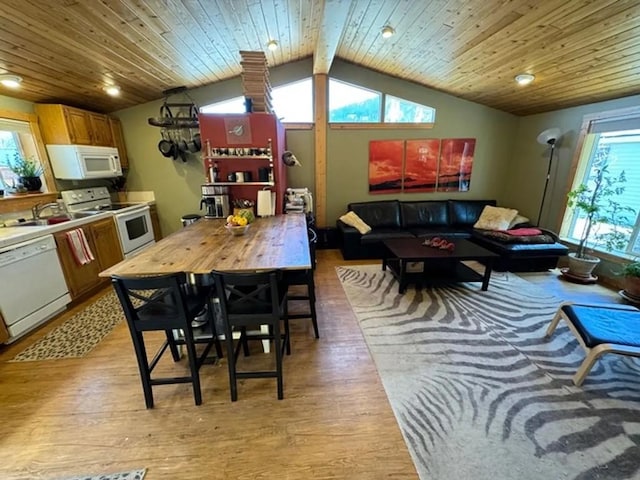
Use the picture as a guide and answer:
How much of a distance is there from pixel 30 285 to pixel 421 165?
5.70 metres

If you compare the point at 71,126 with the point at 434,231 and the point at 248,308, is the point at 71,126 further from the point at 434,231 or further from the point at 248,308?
the point at 434,231

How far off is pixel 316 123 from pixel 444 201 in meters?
2.81

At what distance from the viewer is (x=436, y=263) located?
3.71 m

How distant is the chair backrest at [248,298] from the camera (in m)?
1.67

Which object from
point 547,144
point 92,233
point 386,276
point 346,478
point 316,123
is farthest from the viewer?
point 316,123

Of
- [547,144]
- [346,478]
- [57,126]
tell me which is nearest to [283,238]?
[346,478]

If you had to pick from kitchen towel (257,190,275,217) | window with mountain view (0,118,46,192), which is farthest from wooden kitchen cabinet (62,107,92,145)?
kitchen towel (257,190,275,217)

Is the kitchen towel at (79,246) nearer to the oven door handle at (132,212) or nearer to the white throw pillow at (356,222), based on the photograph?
the oven door handle at (132,212)

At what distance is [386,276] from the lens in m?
3.84

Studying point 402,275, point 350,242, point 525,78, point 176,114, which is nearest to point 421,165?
point 525,78

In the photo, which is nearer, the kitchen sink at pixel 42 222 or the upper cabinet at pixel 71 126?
the kitchen sink at pixel 42 222

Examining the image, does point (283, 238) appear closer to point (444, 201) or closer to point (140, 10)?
point (140, 10)

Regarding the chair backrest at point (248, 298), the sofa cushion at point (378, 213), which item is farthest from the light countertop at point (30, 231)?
the sofa cushion at point (378, 213)

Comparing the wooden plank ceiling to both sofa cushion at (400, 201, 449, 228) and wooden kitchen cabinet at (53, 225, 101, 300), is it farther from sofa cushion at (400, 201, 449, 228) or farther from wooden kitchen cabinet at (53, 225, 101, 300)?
sofa cushion at (400, 201, 449, 228)
